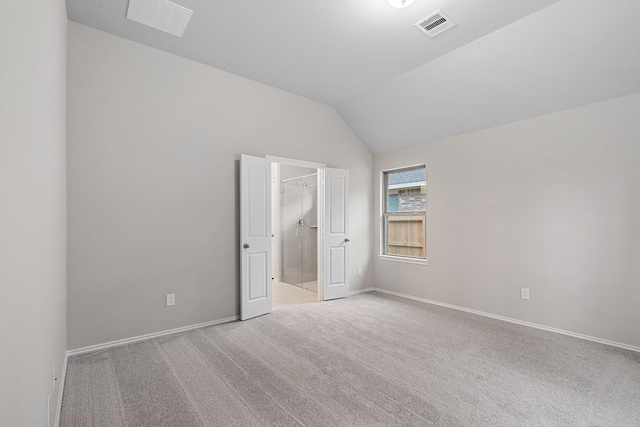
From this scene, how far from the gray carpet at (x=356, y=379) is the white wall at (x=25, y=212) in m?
0.69

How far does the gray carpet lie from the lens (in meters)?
1.97

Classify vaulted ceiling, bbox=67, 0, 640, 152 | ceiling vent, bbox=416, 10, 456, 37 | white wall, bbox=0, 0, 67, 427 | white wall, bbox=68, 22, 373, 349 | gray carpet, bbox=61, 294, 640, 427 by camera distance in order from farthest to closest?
1. white wall, bbox=68, 22, 373, 349
2. ceiling vent, bbox=416, 10, 456, 37
3. vaulted ceiling, bbox=67, 0, 640, 152
4. gray carpet, bbox=61, 294, 640, 427
5. white wall, bbox=0, 0, 67, 427

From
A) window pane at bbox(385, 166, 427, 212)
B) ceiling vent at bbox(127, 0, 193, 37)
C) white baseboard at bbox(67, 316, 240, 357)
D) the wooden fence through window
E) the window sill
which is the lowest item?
white baseboard at bbox(67, 316, 240, 357)

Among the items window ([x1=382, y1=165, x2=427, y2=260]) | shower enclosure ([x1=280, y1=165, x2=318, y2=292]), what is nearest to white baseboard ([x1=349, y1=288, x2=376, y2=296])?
window ([x1=382, y1=165, x2=427, y2=260])

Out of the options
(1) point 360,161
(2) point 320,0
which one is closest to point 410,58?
(2) point 320,0

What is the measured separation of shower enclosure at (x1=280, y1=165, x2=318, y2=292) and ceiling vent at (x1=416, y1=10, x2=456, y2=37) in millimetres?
3134

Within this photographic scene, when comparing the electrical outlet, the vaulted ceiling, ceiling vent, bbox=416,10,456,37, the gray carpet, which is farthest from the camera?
the electrical outlet

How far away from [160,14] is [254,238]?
2.41 meters

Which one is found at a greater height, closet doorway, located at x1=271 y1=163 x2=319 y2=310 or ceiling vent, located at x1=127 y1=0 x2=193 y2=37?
ceiling vent, located at x1=127 y1=0 x2=193 y2=37

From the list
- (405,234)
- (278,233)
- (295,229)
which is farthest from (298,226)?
(405,234)

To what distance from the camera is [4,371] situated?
849mm

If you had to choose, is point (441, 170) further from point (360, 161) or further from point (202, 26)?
point (202, 26)

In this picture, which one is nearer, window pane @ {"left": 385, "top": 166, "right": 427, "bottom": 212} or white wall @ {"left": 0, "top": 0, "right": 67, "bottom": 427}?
white wall @ {"left": 0, "top": 0, "right": 67, "bottom": 427}

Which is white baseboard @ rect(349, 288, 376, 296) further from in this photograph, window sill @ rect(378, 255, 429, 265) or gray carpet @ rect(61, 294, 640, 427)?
gray carpet @ rect(61, 294, 640, 427)
